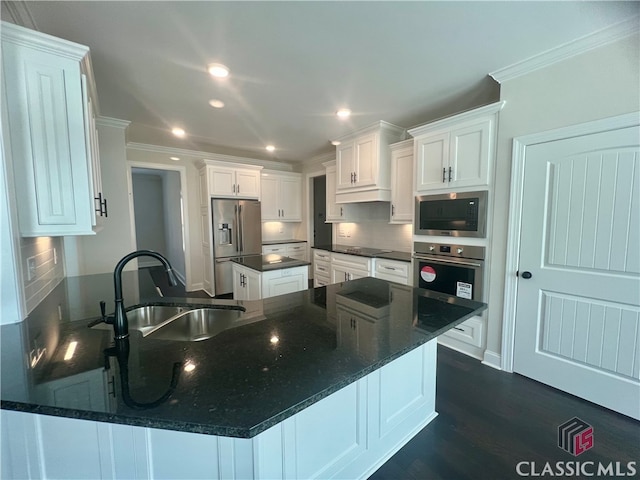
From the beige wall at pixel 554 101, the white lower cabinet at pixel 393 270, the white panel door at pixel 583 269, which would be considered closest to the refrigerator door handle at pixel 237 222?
the white lower cabinet at pixel 393 270

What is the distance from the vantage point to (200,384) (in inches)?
31.1

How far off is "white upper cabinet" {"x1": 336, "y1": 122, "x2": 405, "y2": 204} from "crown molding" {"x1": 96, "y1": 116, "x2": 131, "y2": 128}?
2800 mm

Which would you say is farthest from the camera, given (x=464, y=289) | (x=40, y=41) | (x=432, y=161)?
(x=432, y=161)

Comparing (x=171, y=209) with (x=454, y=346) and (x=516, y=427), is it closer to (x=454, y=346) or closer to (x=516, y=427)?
(x=454, y=346)

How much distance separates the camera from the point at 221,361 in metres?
0.91

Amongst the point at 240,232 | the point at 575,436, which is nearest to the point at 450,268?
the point at 575,436

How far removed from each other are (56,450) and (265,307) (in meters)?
0.94

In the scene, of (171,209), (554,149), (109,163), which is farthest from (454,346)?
(171,209)

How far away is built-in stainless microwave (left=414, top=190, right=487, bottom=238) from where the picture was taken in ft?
8.06

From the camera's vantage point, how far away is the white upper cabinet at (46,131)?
1265mm

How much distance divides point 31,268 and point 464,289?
10.7ft

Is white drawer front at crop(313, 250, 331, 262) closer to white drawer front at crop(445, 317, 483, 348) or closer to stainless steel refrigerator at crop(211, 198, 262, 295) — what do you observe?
stainless steel refrigerator at crop(211, 198, 262, 295)

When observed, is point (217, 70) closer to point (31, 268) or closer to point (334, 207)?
point (31, 268)

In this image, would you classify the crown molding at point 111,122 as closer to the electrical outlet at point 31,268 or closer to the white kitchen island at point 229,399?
the electrical outlet at point 31,268
